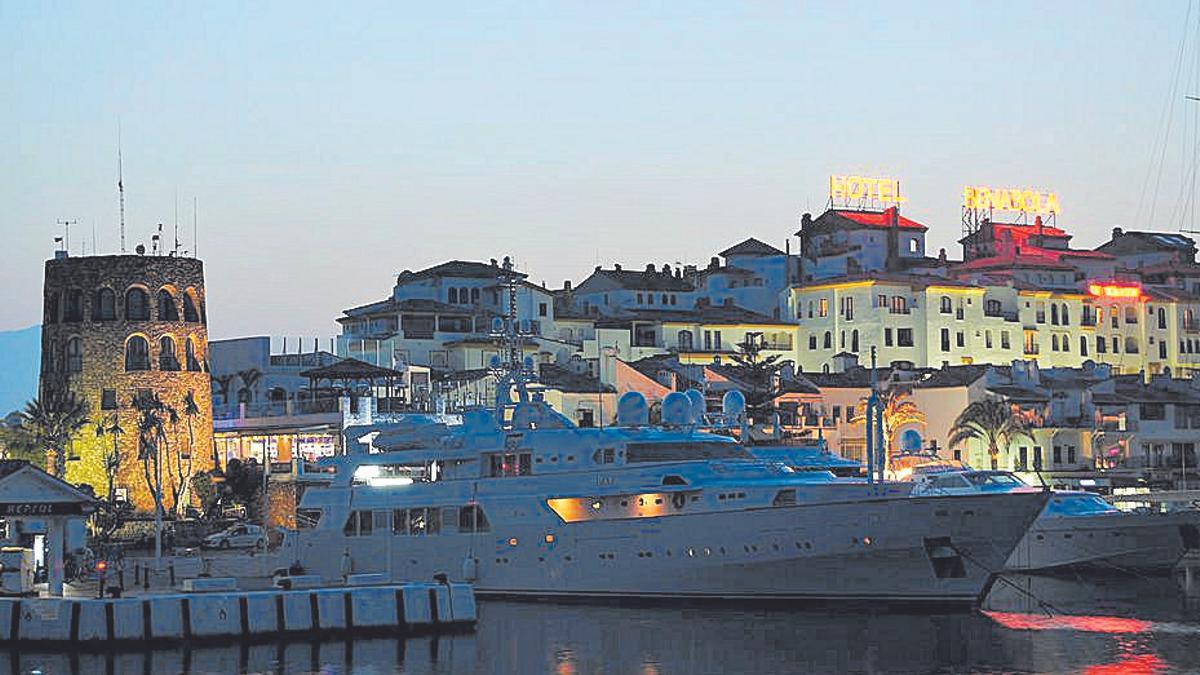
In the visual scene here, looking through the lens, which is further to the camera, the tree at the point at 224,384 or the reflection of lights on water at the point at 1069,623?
the tree at the point at 224,384

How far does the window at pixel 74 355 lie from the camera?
264ft

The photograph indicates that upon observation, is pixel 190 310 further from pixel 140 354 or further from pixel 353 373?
pixel 353 373

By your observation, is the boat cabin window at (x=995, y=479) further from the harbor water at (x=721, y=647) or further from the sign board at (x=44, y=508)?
the sign board at (x=44, y=508)

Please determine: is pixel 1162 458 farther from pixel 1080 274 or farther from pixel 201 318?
pixel 201 318

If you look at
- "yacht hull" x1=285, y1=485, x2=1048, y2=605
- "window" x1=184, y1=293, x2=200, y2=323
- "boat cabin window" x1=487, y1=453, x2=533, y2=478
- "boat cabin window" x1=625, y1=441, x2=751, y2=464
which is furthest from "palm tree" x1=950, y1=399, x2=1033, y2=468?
"boat cabin window" x1=487, y1=453, x2=533, y2=478

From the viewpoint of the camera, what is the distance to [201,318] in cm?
8244

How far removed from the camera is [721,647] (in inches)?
1853

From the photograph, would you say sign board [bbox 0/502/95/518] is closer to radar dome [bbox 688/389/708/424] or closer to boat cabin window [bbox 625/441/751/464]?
boat cabin window [bbox 625/441/751/464]

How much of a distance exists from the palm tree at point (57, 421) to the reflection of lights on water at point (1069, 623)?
38.7m

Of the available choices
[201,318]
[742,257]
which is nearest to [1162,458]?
[742,257]

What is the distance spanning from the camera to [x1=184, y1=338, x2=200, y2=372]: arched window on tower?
81.5 m

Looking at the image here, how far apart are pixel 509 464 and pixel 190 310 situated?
28587 mm

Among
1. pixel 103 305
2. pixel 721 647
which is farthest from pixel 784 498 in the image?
pixel 103 305

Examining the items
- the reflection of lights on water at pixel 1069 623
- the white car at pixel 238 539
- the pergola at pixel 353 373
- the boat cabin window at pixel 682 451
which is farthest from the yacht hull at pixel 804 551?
the pergola at pixel 353 373
